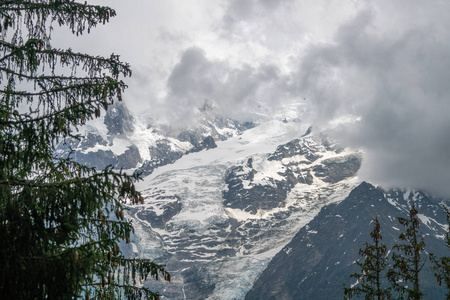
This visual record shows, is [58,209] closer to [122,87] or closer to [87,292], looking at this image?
[87,292]

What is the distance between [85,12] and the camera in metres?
10.5

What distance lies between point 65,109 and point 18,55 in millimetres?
1672

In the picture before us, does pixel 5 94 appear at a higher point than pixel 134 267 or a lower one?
higher

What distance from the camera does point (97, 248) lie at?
9.15m

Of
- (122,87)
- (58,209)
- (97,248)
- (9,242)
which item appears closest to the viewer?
(9,242)

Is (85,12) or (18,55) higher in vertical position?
(85,12)

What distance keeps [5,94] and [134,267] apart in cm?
460

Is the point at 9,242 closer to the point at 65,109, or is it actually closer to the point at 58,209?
the point at 58,209

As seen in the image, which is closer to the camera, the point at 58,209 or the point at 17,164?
the point at 58,209

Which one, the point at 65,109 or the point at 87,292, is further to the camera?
the point at 87,292

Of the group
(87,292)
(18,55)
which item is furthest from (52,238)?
(18,55)

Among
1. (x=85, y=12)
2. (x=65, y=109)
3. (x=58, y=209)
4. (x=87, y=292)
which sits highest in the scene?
(x=85, y=12)

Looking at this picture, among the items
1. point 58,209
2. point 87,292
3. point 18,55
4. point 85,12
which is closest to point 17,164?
point 58,209

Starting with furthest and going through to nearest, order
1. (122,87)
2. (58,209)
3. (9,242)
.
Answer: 1. (122,87)
2. (58,209)
3. (9,242)
